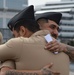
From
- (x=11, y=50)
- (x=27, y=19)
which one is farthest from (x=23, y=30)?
(x=11, y=50)

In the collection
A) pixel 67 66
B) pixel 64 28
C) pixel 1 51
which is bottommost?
pixel 64 28

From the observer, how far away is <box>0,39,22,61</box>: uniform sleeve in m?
1.94

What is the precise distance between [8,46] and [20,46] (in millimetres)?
73

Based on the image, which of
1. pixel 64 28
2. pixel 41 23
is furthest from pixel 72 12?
pixel 41 23

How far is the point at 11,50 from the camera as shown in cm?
194

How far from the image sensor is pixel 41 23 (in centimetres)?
221

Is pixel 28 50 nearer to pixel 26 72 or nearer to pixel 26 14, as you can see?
pixel 26 72

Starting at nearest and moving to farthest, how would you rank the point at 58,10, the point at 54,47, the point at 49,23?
the point at 54,47 < the point at 49,23 < the point at 58,10

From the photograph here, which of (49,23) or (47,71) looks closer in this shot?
(47,71)

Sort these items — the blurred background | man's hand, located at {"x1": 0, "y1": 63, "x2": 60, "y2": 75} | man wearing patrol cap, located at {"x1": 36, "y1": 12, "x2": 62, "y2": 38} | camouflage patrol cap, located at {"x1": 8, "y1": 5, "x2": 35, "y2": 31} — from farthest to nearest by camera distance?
the blurred background → man wearing patrol cap, located at {"x1": 36, "y1": 12, "x2": 62, "y2": 38} → camouflage patrol cap, located at {"x1": 8, "y1": 5, "x2": 35, "y2": 31} → man's hand, located at {"x1": 0, "y1": 63, "x2": 60, "y2": 75}

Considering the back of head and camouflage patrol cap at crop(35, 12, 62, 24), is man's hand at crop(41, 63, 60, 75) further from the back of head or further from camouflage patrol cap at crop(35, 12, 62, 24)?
camouflage patrol cap at crop(35, 12, 62, 24)

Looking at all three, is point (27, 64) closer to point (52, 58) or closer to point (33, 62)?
point (33, 62)

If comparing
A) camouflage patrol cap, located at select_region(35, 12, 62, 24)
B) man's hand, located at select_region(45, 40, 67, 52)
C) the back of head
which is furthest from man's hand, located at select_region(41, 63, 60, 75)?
camouflage patrol cap, located at select_region(35, 12, 62, 24)

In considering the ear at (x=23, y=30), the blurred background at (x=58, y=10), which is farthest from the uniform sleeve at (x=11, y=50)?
the blurred background at (x=58, y=10)
